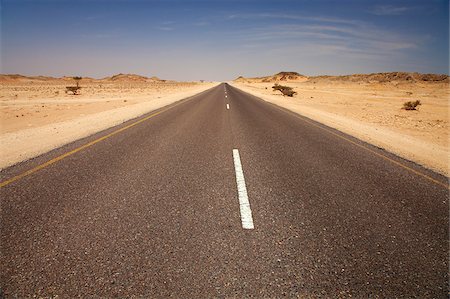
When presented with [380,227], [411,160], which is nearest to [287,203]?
[380,227]

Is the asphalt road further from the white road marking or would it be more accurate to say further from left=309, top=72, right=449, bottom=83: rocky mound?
left=309, top=72, right=449, bottom=83: rocky mound

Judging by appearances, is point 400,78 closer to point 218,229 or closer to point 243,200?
point 243,200

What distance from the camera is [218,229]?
3076 millimetres

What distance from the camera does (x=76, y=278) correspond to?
230cm

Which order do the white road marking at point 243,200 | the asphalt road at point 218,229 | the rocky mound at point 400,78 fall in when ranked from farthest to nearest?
1. the rocky mound at point 400,78
2. the white road marking at point 243,200
3. the asphalt road at point 218,229

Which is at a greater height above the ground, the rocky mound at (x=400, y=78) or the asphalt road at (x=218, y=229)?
the rocky mound at (x=400, y=78)

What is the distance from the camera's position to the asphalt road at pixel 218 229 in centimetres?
229

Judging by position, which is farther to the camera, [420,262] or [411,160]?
[411,160]

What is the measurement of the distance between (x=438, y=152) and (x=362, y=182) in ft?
15.6

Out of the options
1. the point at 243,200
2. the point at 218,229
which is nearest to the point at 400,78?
the point at 243,200

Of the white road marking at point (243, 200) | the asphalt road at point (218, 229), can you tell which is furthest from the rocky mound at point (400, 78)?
the white road marking at point (243, 200)

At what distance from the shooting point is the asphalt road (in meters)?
2.29

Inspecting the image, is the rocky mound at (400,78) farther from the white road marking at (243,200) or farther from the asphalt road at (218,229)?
the white road marking at (243,200)

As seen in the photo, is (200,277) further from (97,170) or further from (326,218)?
(97,170)
